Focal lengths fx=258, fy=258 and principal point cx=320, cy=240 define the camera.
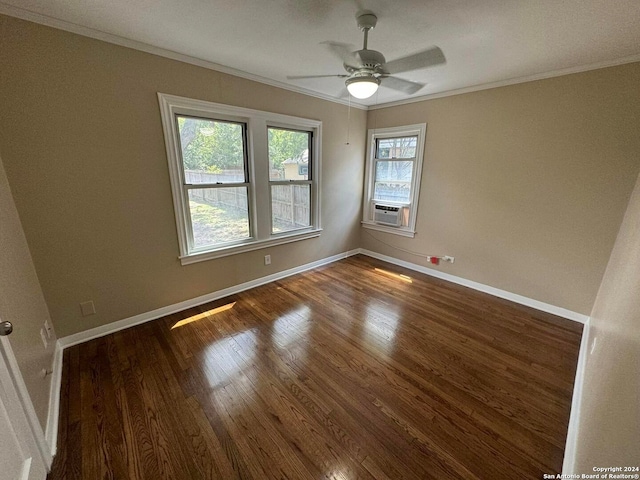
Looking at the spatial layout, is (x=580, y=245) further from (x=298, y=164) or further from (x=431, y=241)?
(x=298, y=164)

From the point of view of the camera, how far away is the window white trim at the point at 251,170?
2400mm

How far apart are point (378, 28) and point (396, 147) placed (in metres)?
2.23

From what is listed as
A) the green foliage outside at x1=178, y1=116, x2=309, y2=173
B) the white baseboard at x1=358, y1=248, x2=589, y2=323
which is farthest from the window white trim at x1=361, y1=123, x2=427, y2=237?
the green foliage outside at x1=178, y1=116, x2=309, y2=173

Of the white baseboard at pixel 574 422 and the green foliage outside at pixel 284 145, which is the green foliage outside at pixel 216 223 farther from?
the white baseboard at pixel 574 422

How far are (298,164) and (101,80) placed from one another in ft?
6.87

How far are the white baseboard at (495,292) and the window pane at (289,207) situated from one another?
1.58 m

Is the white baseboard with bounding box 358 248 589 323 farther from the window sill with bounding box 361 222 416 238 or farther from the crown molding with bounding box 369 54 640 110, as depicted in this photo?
the crown molding with bounding box 369 54 640 110

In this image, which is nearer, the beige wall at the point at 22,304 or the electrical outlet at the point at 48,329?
the beige wall at the point at 22,304

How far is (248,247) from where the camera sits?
318 centimetres

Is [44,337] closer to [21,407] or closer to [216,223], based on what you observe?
[21,407]

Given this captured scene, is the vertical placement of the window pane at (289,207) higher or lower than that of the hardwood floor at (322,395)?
higher

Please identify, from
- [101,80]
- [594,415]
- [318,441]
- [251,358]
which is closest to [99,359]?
[251,358]

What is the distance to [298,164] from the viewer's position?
140 inches

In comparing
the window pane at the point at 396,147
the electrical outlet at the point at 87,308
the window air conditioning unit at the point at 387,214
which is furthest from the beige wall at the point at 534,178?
the electrical outlet at the point at 87,308
